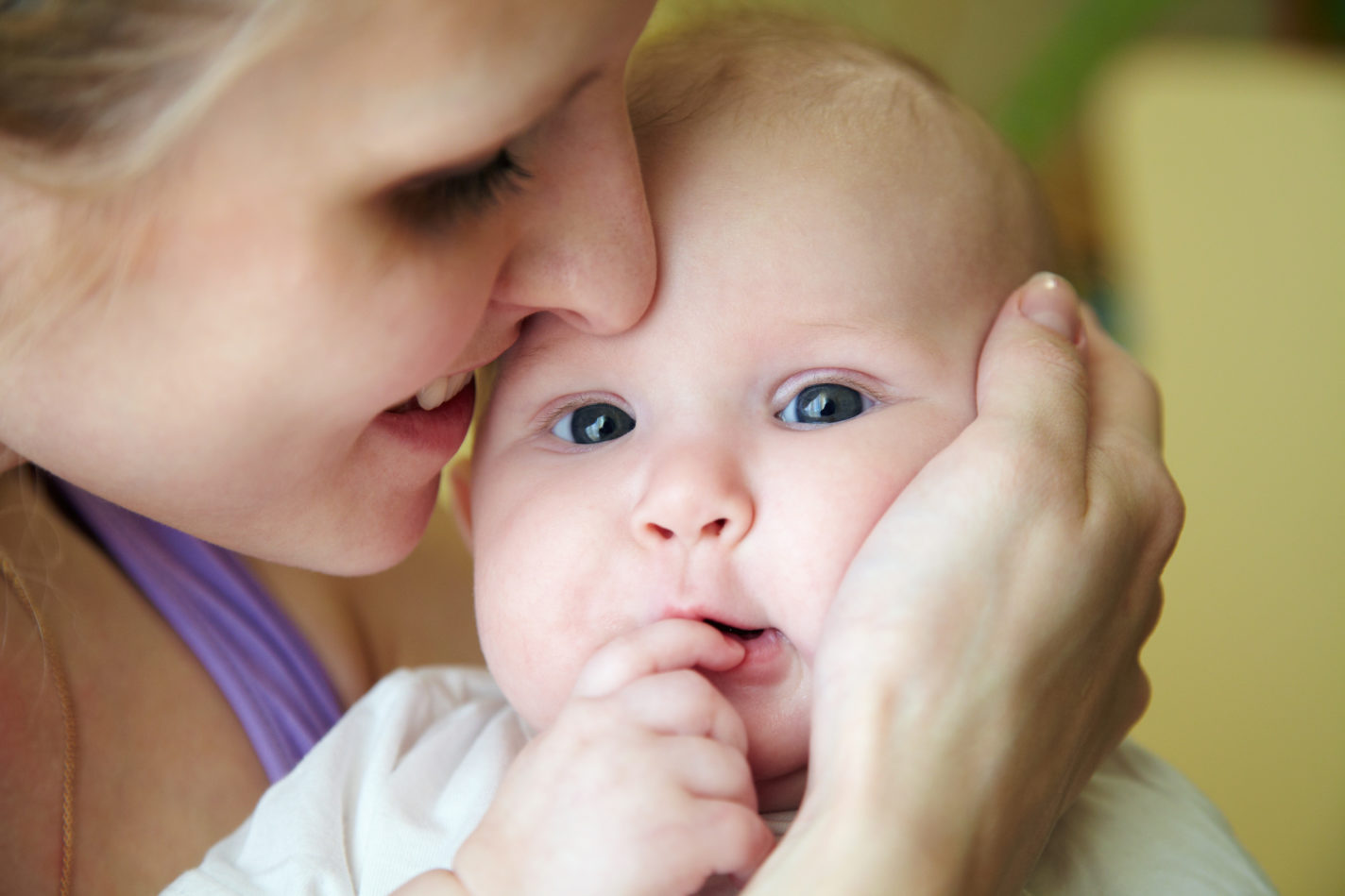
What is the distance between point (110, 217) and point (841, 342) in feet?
1.92

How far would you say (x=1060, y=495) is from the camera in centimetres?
89

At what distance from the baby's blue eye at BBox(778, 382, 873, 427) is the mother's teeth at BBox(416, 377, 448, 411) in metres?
0.30

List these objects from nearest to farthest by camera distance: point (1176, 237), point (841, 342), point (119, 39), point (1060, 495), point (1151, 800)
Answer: point (119, 39) < point (1060, 495) < point (841, 342) < point (1151, 800) < point (1176, 237)

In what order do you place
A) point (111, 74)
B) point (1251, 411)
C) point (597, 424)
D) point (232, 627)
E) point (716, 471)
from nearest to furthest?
point (111, 74), point (716, 471), point (597, 424), point (232, 627), point (1251, 411)

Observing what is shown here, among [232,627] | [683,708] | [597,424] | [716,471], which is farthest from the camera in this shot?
[232,627]

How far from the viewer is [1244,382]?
8.66 feet

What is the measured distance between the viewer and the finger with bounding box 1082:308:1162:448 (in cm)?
107

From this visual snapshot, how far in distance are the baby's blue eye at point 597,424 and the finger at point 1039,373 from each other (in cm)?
33

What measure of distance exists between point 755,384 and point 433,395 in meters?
0.29

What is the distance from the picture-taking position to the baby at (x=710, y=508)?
0.80 m

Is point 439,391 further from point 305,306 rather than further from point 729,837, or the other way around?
point 729,837

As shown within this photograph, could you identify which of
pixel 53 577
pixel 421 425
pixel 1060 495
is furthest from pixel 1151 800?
pixel 53 577

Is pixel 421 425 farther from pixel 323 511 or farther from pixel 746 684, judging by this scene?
pixel 746 684

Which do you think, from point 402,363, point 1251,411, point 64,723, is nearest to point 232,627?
point 64,723
